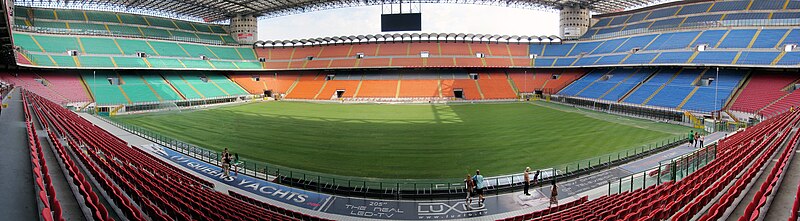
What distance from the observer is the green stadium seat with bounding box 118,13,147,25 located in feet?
188

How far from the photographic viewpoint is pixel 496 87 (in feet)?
185

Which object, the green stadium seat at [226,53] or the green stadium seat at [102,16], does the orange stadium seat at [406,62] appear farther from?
the green stadium seat at [102,16]

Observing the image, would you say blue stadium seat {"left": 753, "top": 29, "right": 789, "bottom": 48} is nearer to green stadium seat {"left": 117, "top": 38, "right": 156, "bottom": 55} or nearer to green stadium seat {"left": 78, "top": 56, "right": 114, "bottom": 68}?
green stadium seat {"left": 78, "top": 56, "right": 114, "bottom": 68}

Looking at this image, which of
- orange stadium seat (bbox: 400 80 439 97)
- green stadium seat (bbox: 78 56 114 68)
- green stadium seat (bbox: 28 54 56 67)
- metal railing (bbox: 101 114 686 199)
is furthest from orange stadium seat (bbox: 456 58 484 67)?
green stadium seat (bbox: 28 54 56 67)

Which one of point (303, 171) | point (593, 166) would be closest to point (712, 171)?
point (593, 166)

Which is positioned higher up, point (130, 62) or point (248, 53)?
point (248, 53)

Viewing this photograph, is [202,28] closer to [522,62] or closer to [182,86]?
[182,86]

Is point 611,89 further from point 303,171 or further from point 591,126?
point 303,171

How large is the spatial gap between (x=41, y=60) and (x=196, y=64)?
649 inches

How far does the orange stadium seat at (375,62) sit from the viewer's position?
59.5 m

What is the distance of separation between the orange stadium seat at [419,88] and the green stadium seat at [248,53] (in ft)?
83.4

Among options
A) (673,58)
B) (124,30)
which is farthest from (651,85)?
(124,30)

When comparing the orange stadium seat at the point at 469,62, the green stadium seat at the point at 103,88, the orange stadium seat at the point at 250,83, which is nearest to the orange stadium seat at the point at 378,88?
the orange stadium seat at the point at 469,62

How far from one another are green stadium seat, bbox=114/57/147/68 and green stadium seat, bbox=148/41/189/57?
4.26 metres
